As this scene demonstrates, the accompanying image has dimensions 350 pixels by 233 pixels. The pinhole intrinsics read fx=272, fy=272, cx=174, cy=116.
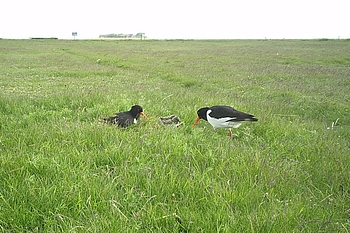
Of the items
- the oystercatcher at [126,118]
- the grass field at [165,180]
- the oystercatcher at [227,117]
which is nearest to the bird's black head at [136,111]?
the oystercatcher at [126,118]

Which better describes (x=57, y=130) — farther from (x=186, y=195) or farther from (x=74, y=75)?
(x=74, y=75)

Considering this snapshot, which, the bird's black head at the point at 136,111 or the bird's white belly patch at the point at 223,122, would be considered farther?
the bird's black head at the point at 136,111

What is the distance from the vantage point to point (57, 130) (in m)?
4.99

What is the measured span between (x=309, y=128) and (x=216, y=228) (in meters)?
5.47

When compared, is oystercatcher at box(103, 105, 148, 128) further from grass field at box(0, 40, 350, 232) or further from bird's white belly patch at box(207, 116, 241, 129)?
bird's white belly patch at box(207, 116, 241, 129)

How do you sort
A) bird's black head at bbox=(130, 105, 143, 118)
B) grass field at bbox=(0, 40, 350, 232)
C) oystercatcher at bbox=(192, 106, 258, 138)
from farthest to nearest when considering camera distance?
bird's black head at bbox=(130, 105, 143, 118) < oystercatcher at bbox=(192, 106, 258, 138) < grass field at bbox=(0, 40, 350, 232)

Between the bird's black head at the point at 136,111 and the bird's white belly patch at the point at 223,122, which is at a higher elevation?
the bird's black head at the point at 136,111

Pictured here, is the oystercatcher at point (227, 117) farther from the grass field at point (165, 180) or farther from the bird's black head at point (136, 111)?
the bird's black head at point (136, 111)

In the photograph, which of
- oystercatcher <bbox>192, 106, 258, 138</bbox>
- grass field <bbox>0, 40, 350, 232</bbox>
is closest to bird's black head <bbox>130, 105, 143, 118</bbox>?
grass field <bbox>0, 40, 350, 232</bbox>

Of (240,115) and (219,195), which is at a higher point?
(240,115)

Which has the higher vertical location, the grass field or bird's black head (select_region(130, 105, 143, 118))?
bird's black head (select_region(130, 105, 143, 118))

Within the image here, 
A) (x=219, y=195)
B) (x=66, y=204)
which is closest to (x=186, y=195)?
(x=219, y=195)

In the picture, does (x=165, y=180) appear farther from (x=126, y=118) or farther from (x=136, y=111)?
(x=136, y=111)

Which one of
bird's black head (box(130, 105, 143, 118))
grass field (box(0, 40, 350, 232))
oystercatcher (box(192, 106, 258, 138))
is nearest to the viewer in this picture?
grass field (box(0, 40, 350, 232))
